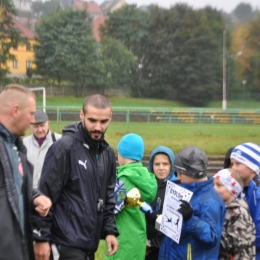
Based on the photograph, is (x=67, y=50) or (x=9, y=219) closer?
(x=9, y=219)

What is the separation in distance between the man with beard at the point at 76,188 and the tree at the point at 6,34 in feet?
152

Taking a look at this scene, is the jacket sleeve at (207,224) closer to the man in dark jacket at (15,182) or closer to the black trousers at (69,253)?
the black trousers at (69,253)

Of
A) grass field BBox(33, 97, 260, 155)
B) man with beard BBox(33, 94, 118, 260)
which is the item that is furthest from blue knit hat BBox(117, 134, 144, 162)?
grass field BBox(33, 97, 260, 155)

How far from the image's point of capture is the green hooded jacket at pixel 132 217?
4699 millimetres

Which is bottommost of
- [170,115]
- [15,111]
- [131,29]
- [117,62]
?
[170,115]

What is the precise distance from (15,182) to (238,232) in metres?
1.91

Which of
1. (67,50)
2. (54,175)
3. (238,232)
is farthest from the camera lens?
(67,50)

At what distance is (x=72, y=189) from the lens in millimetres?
3654

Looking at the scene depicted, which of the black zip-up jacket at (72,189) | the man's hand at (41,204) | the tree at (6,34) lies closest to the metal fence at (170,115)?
the tree at (6,34)

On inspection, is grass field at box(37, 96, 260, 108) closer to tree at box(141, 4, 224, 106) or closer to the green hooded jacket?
tree at box(141, 4, 224, 106)

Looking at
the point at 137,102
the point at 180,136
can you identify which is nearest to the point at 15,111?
the point at 180,136

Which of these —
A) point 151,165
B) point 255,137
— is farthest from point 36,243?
point 255,137

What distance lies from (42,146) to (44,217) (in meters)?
3.30

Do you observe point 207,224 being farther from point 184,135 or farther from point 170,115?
point 170,115
